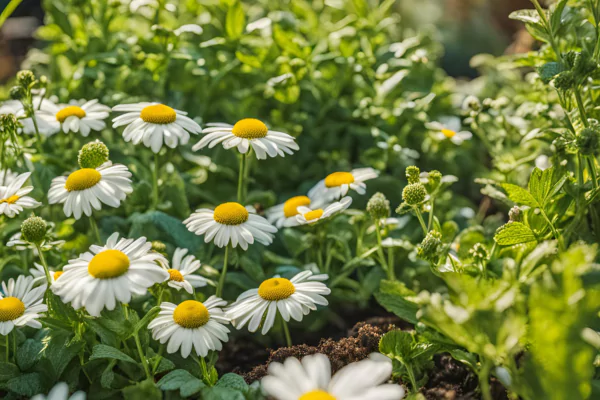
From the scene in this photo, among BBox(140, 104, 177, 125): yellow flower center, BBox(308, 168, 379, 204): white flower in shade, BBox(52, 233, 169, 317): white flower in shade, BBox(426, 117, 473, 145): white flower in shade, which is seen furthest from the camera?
BBox(426, 117, 473, 145): white flower in shade

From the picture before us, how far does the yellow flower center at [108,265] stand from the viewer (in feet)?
3.38

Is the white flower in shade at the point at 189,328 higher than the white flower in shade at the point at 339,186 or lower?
lower

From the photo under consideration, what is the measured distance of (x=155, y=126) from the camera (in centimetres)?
133

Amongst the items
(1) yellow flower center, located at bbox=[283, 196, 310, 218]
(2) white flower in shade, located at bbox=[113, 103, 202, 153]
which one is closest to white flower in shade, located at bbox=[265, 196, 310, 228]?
(1) yellow flower center, located at bbox=[283, 196, 310, 218]

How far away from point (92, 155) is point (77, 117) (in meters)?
0.34

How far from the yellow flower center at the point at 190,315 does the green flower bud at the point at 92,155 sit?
356 mm

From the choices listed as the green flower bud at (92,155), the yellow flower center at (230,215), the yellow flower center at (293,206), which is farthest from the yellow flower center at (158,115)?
the yellow flower center at (293,206)

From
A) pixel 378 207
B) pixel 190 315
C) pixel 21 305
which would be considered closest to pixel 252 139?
pixel 378 207

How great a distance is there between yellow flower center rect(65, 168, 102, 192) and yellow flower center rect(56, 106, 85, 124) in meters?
A: 0.37

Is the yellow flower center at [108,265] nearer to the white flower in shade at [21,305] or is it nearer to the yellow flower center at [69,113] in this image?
the white flower in shade at [21,305]

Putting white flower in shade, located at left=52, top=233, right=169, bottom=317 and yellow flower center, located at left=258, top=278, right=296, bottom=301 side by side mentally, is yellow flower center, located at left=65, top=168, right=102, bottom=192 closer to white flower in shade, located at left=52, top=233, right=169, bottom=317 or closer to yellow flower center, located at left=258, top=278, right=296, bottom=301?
white flower in shade, located at left=52, top=233, right=169, bottom=317

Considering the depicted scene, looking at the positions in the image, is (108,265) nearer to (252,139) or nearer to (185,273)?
(185,273)

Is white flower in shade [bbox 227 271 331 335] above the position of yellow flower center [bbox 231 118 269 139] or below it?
below

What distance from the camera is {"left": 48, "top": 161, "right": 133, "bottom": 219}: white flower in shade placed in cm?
118
